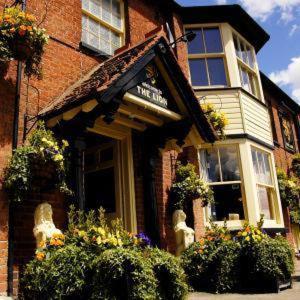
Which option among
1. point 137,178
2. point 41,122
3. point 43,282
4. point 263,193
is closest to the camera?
point 43,282

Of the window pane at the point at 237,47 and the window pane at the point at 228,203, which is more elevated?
the window pane at the point at 237,47

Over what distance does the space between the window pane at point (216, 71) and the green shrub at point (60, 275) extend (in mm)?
7160

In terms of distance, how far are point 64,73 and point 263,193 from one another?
6410 mm

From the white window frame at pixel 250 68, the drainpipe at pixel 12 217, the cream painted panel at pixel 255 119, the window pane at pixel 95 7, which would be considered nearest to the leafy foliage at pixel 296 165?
the cream painted panel at pixel 255 119

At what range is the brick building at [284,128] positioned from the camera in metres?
14.7

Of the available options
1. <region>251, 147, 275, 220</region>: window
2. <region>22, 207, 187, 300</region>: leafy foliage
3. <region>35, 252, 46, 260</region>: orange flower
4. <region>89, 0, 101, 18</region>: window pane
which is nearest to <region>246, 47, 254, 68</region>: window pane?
<region>251, 147, 275, 220</region>: window

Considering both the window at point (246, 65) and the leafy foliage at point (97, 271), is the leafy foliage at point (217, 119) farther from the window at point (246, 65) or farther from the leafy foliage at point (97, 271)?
the leafy foliage at point (97, 271)

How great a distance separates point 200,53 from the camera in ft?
34.8

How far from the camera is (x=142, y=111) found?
6.74 metres

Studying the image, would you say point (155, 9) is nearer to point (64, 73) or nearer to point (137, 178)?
point (64, 73)

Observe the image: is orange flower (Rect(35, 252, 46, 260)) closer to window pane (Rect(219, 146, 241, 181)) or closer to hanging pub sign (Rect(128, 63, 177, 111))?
hanging pub sign (Rect(128, 63, 177, 111))

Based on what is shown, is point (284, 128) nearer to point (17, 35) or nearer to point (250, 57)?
point (250, 57)

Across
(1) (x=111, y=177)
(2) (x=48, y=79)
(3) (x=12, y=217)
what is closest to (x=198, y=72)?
(1) (x=111, y=177)

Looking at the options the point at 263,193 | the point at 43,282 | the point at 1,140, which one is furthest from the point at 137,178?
the point at 263,193
